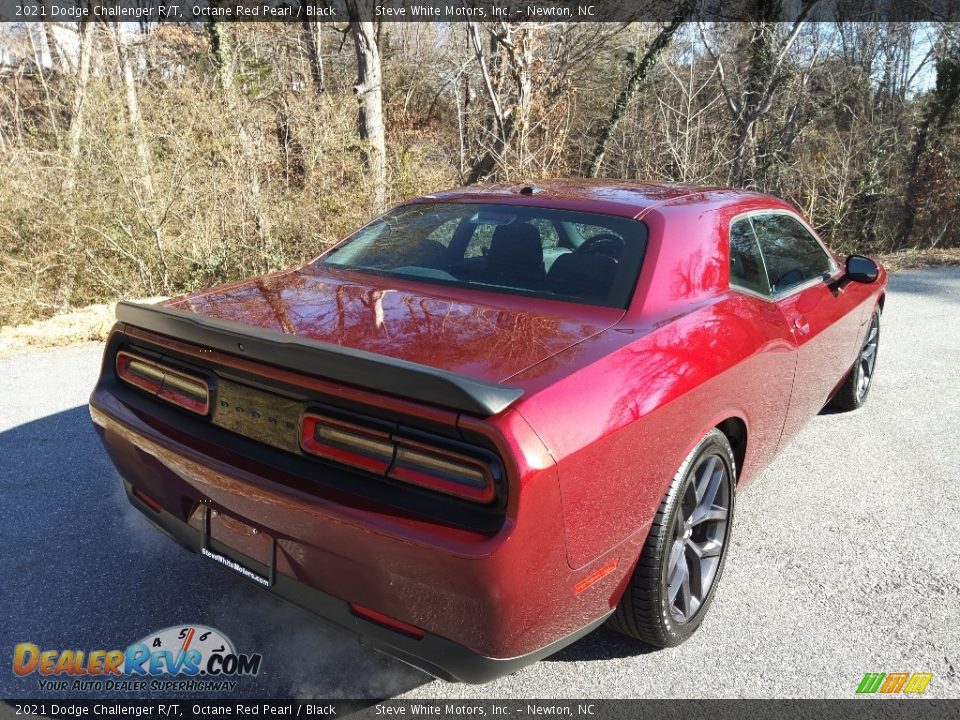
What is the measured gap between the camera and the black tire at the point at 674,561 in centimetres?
213

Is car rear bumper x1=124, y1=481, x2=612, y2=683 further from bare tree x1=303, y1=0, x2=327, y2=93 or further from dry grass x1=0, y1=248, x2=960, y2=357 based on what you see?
bare tree x1=303, y1=0, x2=327, y2=93

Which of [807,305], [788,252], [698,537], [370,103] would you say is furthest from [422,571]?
[370,103]

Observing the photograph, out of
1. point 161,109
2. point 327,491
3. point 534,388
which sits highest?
point 161,109

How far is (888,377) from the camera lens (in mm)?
5426

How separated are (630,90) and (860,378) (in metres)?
12.1

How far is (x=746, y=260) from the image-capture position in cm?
300

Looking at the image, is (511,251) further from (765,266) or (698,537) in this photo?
(698,537)

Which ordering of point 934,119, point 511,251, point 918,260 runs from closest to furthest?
point 511,251 → point 918,260 → point 934,119

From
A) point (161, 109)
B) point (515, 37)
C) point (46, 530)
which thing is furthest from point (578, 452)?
point (515, 37)

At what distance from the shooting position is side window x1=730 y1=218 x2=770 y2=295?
9.50ft

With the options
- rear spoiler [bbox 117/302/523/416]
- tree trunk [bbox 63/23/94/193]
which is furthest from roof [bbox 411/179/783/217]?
tree trunk [bbox 63/23/94/193]

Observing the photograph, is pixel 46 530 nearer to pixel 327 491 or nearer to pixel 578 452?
pixel 327 491

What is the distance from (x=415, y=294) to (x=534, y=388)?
93cm

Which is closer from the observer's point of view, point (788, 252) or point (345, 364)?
point (345, 364)
